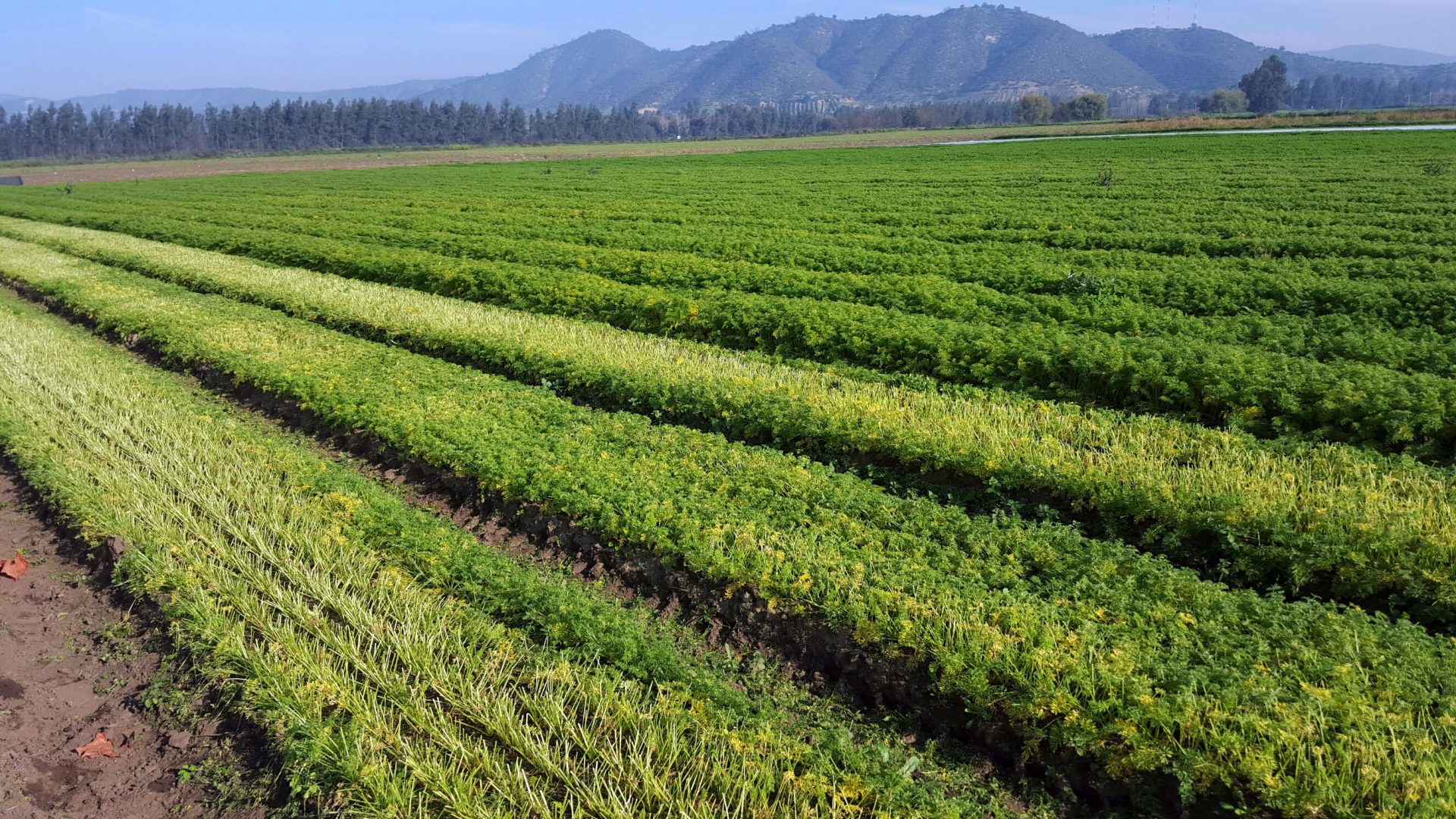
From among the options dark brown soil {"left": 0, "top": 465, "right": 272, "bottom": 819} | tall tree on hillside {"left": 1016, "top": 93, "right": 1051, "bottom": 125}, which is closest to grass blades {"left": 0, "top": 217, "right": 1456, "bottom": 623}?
dark brown soil {"left": 0, "top": 465, "right": 272, "bottom": 819}

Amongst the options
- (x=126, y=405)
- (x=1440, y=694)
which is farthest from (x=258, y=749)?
(x=126, y=405)

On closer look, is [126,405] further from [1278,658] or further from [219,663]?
[1278,658]

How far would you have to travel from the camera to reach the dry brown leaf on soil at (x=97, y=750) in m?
6.58

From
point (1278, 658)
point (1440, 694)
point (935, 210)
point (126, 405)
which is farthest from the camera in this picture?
point (935, 210)

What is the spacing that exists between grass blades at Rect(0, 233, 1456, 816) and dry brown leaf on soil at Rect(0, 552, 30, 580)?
4.09 metres

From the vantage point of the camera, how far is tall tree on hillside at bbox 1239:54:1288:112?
190 m

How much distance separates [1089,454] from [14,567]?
11.9 metres

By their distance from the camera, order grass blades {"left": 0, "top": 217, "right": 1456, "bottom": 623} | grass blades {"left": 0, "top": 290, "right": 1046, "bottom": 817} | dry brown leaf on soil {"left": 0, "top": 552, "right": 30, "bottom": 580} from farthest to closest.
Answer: dry brown leaf on soil {"left": 0, "top": 552, "right": 30, "bottom": 580} < grass blades {"left": 0, "top": 217, "right": 1456, "bottom": 623} < grass blades {"left": 0, "top": 290, "right": 1046, "bottom": 817}

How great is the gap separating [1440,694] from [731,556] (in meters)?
5.35

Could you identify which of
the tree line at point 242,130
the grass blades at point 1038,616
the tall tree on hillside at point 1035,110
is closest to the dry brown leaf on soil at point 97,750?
the grass blades at point 1038,616

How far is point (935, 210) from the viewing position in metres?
30.9

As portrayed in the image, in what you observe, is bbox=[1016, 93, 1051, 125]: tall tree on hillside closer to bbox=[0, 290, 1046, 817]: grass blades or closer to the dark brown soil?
bbox=[0, 290, 1046, 817]: grass blades

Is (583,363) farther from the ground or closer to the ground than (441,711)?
farther from the ground

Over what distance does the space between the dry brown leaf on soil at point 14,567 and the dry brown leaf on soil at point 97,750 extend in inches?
146
